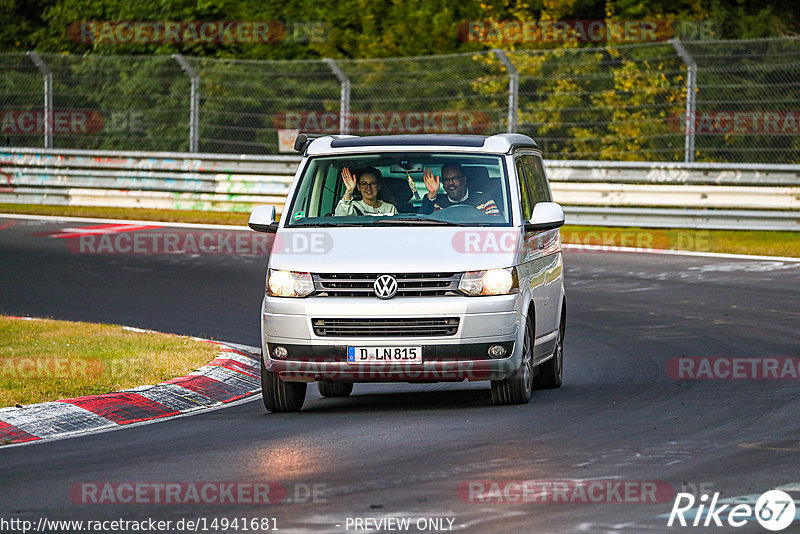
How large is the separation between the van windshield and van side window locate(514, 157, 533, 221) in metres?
0.20

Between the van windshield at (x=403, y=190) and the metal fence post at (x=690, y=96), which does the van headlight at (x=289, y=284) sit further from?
the metal fence post at (x=690, y=96)

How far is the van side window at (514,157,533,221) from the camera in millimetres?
11000

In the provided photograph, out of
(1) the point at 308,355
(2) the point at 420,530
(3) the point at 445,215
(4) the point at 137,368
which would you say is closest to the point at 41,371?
(4) the point at 137,368

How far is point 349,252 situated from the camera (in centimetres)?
1010

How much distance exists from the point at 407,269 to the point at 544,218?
130 centimetres

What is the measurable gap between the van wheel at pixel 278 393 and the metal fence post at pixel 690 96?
13605mm

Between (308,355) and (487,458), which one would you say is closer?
(487,458)

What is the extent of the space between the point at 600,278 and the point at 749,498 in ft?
38.7

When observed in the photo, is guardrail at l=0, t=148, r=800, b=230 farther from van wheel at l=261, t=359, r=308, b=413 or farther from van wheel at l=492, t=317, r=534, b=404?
van wheel at l=261, t=359, r=308, b=413

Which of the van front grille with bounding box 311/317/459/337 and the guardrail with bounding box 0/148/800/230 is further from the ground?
the van front grille with bounding box 311/317/459/337

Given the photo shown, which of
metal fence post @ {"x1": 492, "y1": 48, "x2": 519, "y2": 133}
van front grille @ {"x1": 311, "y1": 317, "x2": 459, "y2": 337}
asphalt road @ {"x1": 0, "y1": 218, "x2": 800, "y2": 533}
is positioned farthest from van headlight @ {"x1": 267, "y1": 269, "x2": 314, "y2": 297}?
metal fence post @ {"x1": 492, "y1": 48, "x2": 519, "y2": 133}

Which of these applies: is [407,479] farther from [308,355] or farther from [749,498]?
[308,355]

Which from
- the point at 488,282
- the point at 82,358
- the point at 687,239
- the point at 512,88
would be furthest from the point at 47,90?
the point at 488,282

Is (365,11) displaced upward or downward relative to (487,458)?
upward
